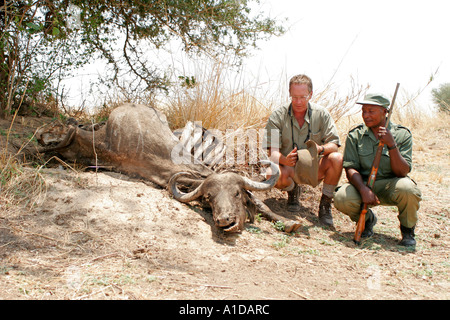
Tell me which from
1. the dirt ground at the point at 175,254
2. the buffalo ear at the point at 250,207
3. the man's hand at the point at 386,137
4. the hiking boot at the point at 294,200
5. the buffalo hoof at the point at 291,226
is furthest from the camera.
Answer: the hiking boot at the point at 294,200

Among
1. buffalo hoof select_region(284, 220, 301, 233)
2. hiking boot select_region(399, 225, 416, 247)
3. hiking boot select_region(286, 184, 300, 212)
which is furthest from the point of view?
hiking boot select_region(286, 184, 300, 212)

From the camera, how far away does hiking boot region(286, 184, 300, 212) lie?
5.27m

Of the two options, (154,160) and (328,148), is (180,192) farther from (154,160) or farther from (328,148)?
(328,148)

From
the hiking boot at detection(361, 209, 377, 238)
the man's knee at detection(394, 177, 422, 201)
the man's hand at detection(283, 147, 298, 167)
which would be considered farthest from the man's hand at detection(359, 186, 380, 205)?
the man's hand at detection(283, 147, 298, 167)

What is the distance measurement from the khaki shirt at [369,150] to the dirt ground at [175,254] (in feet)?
2.64

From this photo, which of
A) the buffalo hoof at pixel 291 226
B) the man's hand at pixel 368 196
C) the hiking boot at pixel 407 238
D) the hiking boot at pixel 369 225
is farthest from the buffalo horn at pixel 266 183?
the hiking boot at pixel 407 238

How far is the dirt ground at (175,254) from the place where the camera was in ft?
9.42

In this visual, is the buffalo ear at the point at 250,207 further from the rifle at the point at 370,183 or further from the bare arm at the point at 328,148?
the rifle at the point at 370,183

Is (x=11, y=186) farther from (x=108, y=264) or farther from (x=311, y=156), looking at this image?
(x=311, y=156)

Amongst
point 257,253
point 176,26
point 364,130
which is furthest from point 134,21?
point 257,253

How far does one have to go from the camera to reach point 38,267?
303 cm

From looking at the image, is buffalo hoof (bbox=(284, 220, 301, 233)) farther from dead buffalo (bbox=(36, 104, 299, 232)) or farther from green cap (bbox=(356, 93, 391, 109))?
green cap (bbox=(356, 93, 391, 109))

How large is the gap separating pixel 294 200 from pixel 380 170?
4.34ft

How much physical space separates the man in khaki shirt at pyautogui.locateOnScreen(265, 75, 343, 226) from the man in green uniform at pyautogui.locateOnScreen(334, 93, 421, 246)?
30 centimetres
